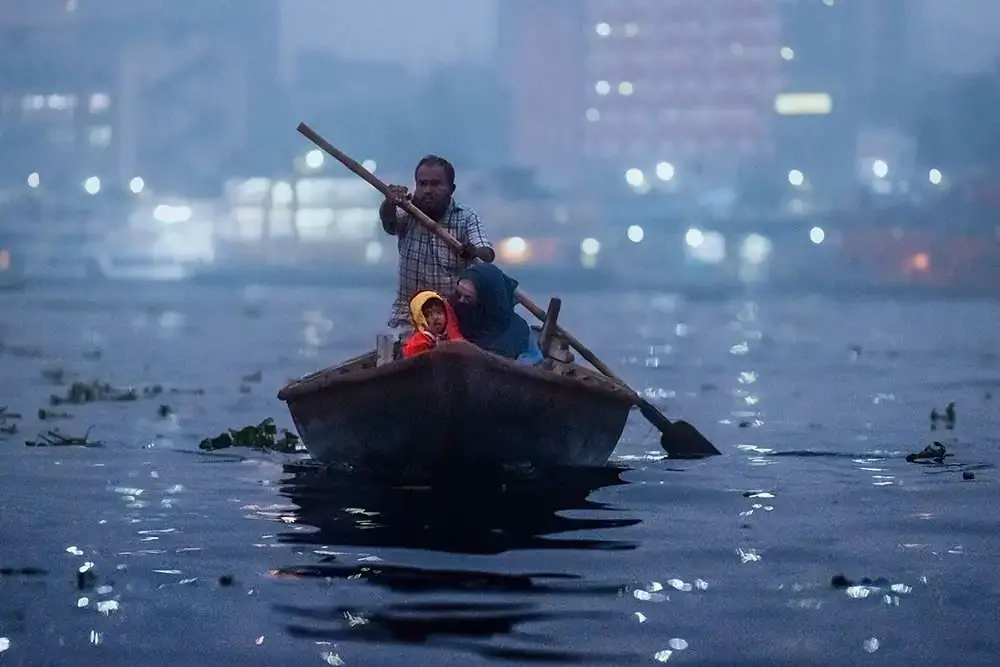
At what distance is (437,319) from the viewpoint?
12.8m

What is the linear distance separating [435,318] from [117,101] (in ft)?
496

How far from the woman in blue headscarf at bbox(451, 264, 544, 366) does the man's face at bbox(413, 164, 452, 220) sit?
72 centimetres

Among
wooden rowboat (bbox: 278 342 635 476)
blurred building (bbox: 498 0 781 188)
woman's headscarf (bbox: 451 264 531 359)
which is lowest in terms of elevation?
wooden rowboat (bbox: 278 342 635 476)

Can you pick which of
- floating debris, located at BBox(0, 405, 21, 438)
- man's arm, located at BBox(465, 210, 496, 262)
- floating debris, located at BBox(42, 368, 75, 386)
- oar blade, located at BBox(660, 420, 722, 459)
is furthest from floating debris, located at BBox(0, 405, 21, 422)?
man's arm, located at BBox(465, 210, 496, 262)

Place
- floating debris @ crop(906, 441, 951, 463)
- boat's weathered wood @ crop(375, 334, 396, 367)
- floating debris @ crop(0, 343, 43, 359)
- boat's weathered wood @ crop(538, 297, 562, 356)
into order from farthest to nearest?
floating debris @ crop(0, 343, 43, 359) < floating debris @ crop(906, 441, 951, 463) < boat's weathered wood @ crop(538, 297, 562, 356) < boat's weathered wood @ crop(375, 334, 396, 367)

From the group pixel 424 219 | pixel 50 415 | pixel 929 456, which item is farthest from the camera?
pixel 50 415

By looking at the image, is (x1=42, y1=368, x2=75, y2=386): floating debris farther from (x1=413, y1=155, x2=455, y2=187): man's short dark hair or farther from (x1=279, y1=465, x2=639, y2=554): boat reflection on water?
(x1=413, y1=155, x2=455, y2=187): man's short dark hair

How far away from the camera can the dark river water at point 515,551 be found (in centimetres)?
773

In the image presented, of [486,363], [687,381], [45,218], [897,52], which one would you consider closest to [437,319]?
[486,363]

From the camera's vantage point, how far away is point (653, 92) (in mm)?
151250

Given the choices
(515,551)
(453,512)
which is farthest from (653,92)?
(515,551)

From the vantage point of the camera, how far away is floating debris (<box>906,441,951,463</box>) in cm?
1605

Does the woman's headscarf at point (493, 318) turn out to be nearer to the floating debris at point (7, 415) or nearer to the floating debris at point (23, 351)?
the floating debris at point (7, 415)

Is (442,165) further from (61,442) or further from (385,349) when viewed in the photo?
(61,442)
